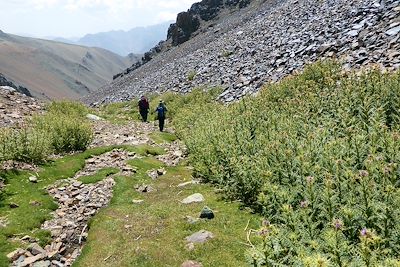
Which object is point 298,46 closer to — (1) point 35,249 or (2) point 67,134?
(2) point 67,134

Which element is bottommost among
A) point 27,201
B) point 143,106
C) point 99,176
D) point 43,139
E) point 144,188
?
point 144,188

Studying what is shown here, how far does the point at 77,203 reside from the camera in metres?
17.0

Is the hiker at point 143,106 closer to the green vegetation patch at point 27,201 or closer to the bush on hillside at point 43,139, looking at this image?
the bush on hillside at point 43,139

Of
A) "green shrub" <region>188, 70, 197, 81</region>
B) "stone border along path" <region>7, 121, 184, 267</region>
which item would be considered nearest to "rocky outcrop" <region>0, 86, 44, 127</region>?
"stone border along path" <region>7, 121, 184, 267</region>

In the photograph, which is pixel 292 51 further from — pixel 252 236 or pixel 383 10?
pixel 252 236

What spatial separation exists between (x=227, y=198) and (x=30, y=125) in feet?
55.5

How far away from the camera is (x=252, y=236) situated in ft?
38.7

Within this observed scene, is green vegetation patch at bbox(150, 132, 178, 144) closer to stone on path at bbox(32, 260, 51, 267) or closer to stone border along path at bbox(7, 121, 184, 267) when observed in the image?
stone border along path at bbox(7, 121, 184, 267)

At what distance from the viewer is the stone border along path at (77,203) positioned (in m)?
12.5

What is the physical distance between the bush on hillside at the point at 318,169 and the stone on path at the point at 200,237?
1.43 m

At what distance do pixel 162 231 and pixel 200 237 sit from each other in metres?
1.52

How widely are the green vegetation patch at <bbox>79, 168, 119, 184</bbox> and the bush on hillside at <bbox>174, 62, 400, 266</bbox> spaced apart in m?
4.33

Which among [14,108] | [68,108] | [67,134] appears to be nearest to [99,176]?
[67,134]

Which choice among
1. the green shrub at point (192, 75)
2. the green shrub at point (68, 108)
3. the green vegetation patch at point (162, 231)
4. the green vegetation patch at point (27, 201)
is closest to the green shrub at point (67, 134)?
the green vegetation patch at point (27, 201)
